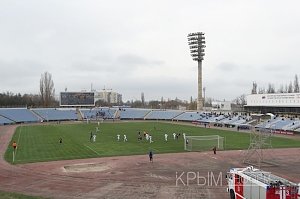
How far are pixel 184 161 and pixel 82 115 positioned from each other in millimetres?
90864

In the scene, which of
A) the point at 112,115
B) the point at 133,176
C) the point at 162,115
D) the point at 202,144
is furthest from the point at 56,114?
the point at 133,176

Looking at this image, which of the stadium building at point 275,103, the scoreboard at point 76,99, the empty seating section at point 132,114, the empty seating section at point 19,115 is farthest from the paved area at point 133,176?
the empty seating section at point 132,114

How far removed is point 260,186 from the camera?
18.3 meters

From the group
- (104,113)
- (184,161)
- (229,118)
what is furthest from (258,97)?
(184,161)

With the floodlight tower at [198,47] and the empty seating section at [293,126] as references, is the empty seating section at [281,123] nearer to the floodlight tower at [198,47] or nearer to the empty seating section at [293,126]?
the empty seating section at [293,126]

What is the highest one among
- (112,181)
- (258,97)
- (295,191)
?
(258,97)

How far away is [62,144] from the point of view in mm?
54250

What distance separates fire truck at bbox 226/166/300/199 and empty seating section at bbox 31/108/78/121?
338 ft

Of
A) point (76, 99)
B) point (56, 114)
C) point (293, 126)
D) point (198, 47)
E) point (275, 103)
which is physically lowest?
point (293, 126)

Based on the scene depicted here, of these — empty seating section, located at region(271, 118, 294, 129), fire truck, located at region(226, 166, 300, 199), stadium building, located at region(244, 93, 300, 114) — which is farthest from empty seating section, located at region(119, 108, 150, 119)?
fire truck, located at region(226, 166, 300, 199)

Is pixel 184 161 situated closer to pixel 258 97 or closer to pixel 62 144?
pixel 62 144

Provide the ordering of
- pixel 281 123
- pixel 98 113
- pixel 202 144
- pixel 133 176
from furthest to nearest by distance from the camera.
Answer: pixel 98 113
pixel 281 123
pixel 202 144
pixel 133 176

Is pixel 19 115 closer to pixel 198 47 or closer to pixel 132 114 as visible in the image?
pixel 132 114

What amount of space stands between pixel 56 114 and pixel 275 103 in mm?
68351
